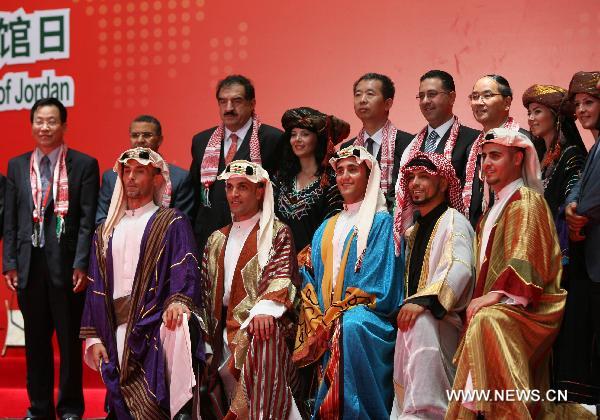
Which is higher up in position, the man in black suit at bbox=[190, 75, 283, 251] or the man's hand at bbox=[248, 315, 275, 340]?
the man in black suit at bbox=[190, 75, 283, 251]

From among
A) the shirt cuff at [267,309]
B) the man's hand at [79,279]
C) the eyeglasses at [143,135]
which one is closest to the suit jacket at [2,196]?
the man's hand at [79,279]

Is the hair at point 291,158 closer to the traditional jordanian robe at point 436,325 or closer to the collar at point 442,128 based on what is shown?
the collar at point 442,128

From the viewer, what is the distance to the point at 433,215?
5.04 metres

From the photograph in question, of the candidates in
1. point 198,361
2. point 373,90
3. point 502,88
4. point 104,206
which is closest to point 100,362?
point 198,361

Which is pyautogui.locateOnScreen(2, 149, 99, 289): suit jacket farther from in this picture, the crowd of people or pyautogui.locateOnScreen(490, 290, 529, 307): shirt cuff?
pyautogui.locateOnScreen(490, 290, 529, 307): shirt cuff

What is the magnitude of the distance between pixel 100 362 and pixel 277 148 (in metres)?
1.68

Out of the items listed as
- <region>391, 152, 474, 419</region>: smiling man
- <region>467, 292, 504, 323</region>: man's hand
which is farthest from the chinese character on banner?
<region>467, 292, 504, 323</region>: man's hand

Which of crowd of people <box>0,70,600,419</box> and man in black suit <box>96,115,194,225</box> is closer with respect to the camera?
crowd of people <box>0,70,600,419</box>

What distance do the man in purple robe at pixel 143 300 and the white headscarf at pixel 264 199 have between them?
14.5 inches

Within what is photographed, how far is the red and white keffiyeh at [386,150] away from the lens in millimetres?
5719

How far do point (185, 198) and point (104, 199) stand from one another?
0.51 metres

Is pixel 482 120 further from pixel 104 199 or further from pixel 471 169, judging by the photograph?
pixel 104 199

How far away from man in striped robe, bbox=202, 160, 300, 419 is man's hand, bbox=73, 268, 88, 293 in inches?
33.8

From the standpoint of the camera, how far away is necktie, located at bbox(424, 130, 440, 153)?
5.60 meters
